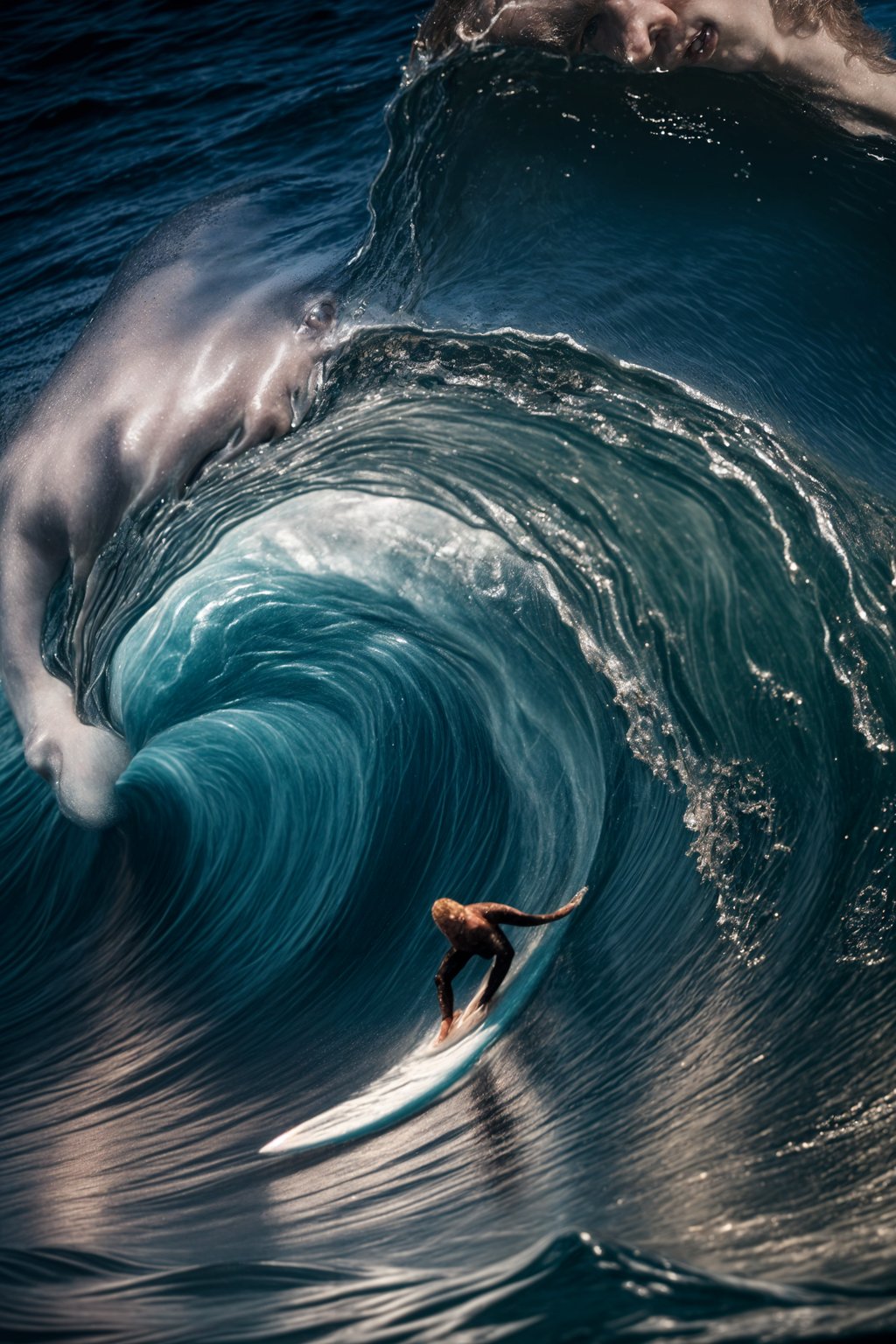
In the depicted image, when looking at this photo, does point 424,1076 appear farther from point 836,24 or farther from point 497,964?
point 836,24

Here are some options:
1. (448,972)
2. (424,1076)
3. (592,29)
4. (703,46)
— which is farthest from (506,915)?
(592,29)

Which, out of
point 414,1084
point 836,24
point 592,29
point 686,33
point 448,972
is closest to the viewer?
point 448,972

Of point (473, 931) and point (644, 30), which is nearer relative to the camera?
point (473, 931)

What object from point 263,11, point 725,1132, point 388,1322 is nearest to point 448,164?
point 725,1132

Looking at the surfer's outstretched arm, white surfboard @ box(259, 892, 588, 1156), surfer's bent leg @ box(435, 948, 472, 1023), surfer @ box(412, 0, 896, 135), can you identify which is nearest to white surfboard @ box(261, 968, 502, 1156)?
white surfboard @ box(259, 892, 588, 1156)

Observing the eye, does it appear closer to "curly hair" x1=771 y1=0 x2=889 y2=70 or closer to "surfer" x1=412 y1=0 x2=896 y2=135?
"surfer" x1=412 y1=0 x2=896 y2=135

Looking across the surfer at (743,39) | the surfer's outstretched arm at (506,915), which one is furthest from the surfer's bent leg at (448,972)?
the surfer at (743,39)

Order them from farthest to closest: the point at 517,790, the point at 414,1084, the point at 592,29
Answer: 1. the point at 592,29
2. the point at 517,790
3. the point at 414,1084
